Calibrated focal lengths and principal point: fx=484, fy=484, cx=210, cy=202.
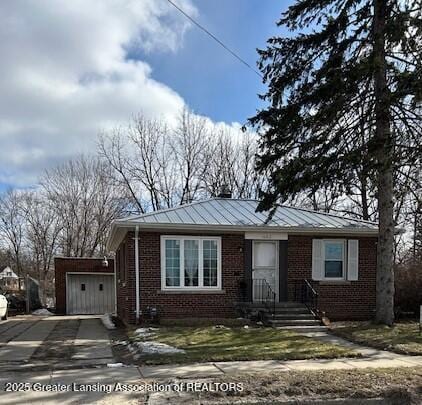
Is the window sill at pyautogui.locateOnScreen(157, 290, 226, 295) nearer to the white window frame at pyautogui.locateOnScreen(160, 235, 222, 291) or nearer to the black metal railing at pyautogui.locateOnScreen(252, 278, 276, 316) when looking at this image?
the white window frame at pyautogui.locateOnScreen(160, 235, 222, 291)

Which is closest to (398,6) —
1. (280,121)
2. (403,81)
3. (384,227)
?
(403,81)

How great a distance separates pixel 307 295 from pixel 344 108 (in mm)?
6059

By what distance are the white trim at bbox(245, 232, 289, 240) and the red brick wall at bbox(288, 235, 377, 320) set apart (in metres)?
0.31

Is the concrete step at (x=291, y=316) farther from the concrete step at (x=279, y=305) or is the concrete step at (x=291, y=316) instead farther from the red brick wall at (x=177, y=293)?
the red brick wall at (x=177, y=293)

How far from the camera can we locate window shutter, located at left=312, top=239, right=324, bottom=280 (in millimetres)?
16094

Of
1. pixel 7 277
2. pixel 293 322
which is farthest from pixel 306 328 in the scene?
pixel 7 277

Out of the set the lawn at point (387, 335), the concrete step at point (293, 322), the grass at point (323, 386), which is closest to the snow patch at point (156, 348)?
the grass at point (323, 386)

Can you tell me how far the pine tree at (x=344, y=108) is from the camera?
12.1m

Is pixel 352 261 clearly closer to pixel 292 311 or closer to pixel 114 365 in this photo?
pixel 292 311

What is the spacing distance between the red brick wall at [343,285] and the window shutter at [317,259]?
0.43ft

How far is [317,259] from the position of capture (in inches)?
635

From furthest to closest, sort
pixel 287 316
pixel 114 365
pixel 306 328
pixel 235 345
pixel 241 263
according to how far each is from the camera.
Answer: pixel 241 263 → pixel 287 316 → pixel 306 328 → pixel 235 345 → pixel 114 365

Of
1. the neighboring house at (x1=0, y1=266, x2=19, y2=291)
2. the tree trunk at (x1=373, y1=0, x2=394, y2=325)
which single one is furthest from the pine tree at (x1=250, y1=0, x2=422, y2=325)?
the neighboring house at (x1=0, y1=266, x2=19, y2=291)

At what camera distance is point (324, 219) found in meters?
17.0
